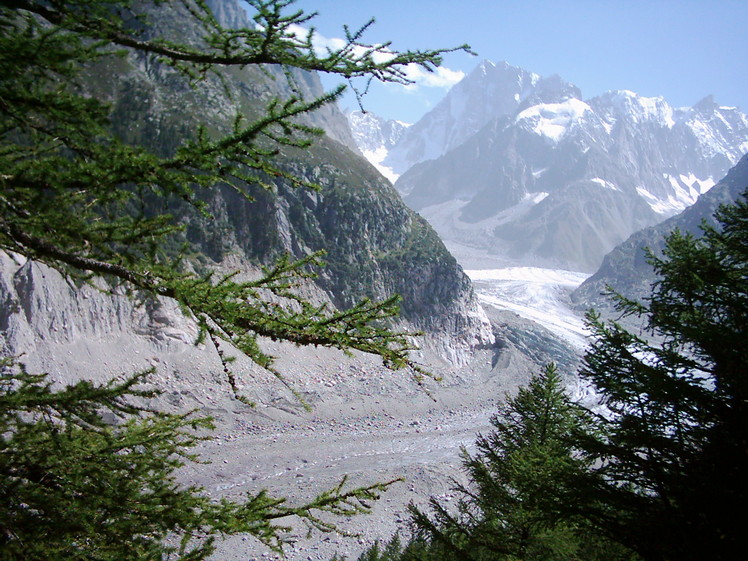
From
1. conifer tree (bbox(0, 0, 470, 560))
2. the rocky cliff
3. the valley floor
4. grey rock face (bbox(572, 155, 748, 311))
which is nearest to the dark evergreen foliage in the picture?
conifer tree (bbox(0, 0, 470, 560))

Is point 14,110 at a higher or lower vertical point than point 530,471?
higher

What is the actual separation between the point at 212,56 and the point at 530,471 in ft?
22.3

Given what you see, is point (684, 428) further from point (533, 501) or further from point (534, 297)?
point (534, 297)


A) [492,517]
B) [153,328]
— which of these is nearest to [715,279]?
[492,517]

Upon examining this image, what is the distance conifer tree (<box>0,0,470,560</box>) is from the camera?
2.61 m

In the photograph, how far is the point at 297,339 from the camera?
137 inches

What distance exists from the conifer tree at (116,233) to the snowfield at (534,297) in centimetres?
8670

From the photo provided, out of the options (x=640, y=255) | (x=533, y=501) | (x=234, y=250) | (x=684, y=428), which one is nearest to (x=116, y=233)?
(x=533, y=501)

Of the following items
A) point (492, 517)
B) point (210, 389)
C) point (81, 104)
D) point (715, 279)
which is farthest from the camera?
point (210, 389)

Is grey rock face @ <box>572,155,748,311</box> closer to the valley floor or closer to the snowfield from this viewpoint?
the snowfield

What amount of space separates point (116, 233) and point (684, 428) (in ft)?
20.9

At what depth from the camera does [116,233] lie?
2947mm

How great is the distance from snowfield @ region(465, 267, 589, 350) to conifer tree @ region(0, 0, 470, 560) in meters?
86.7

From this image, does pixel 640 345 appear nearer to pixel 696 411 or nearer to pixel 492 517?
pixel 696 411
